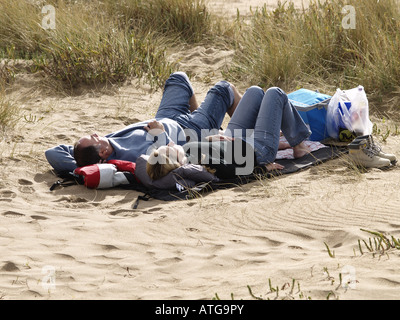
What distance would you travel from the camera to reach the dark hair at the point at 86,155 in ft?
16.4

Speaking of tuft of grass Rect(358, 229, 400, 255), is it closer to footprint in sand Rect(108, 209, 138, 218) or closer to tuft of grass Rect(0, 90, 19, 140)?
footprint in sand Rect(108, 209, 138, 218)

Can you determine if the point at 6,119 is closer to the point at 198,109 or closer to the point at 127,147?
the point at 127,147

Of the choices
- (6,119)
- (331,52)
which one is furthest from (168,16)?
(6,119)

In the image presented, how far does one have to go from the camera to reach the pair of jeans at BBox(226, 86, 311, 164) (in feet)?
16.6

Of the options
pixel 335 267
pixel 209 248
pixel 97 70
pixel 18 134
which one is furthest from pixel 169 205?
pixel 97 70

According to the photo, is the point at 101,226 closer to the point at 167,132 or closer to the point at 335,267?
the point at 167,132

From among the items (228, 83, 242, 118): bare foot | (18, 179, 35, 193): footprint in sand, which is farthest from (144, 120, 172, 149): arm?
(18, 179, 35, 193): footprint in sand

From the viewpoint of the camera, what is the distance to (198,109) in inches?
218

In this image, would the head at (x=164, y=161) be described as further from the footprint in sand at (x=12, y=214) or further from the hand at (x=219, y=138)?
the footprint in sand at (x=12, y=214)

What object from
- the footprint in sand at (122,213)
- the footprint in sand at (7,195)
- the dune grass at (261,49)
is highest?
the dune grass at (261,49)

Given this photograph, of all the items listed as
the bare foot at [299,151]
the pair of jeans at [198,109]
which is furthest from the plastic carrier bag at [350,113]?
the pair of jeans at [198,109]

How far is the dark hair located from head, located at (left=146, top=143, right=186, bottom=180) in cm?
49

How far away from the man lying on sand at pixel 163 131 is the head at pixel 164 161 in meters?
0.24
